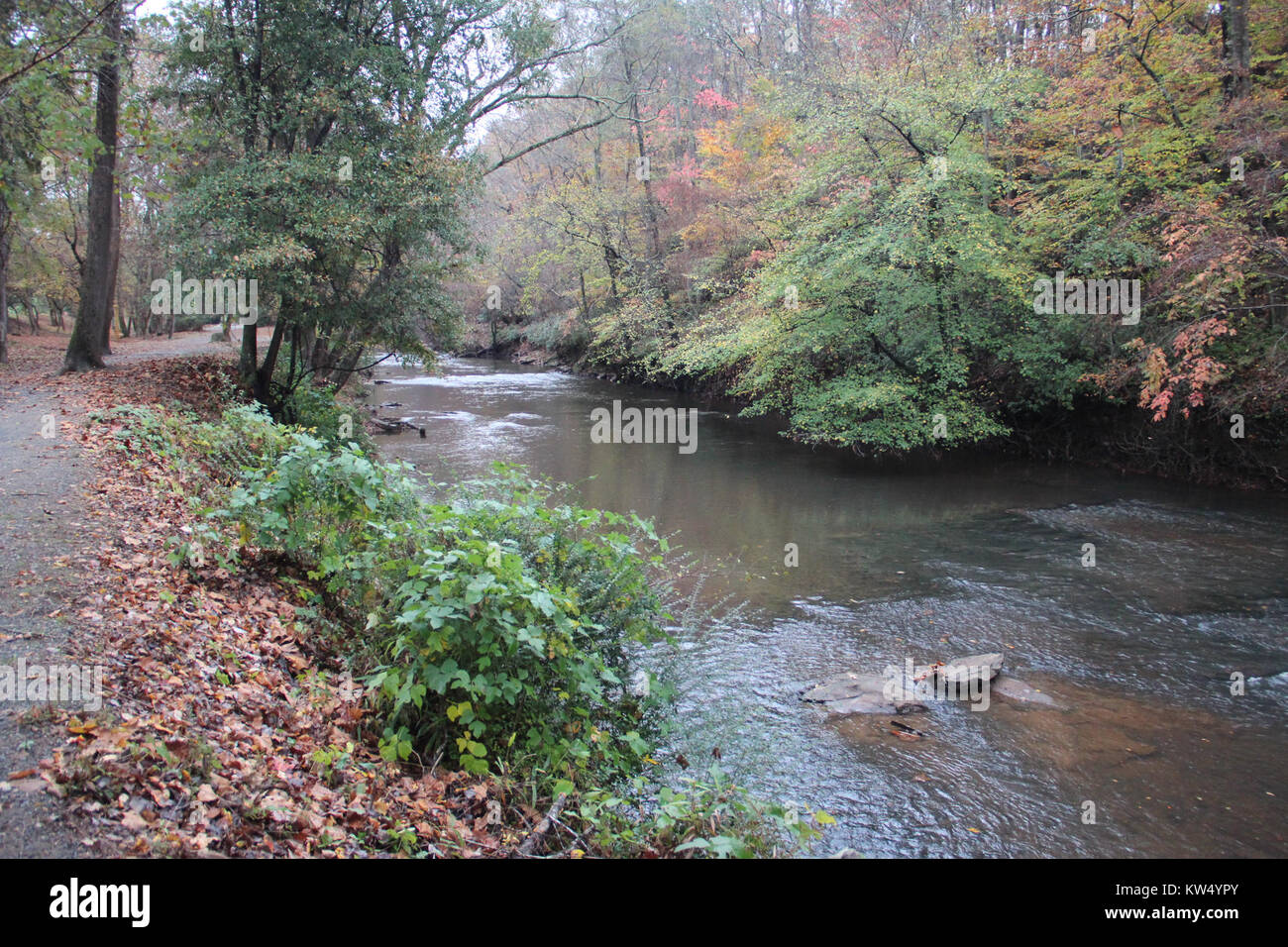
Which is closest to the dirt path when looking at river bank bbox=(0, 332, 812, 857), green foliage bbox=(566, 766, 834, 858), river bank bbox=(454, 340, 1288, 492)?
river bank bbox=(0, 332, 812, 857)

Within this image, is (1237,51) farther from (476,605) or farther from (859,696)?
(476,605)

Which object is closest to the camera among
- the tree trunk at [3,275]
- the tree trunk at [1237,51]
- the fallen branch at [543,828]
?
the fallen branch at [543,828]

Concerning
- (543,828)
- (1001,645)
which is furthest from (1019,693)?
(543,828)

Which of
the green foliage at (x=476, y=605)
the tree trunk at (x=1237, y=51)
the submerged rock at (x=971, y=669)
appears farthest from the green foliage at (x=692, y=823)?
the tree trunk at (x=1237, y=51)

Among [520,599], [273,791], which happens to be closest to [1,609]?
[273,791]

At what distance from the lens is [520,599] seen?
4.34m

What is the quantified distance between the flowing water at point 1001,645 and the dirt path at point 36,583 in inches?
146

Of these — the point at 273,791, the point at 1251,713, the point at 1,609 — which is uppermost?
the point at 1,609

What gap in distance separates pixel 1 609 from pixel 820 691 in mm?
6095

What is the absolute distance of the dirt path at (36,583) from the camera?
8.80 ft

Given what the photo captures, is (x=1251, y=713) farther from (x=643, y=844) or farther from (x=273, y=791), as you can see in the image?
(x=273, y=791)

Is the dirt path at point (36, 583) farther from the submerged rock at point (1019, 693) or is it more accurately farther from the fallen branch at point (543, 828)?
A: the submerged rock at point (1019, 693)

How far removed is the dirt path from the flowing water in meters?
3.72

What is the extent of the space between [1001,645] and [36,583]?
850 cm
